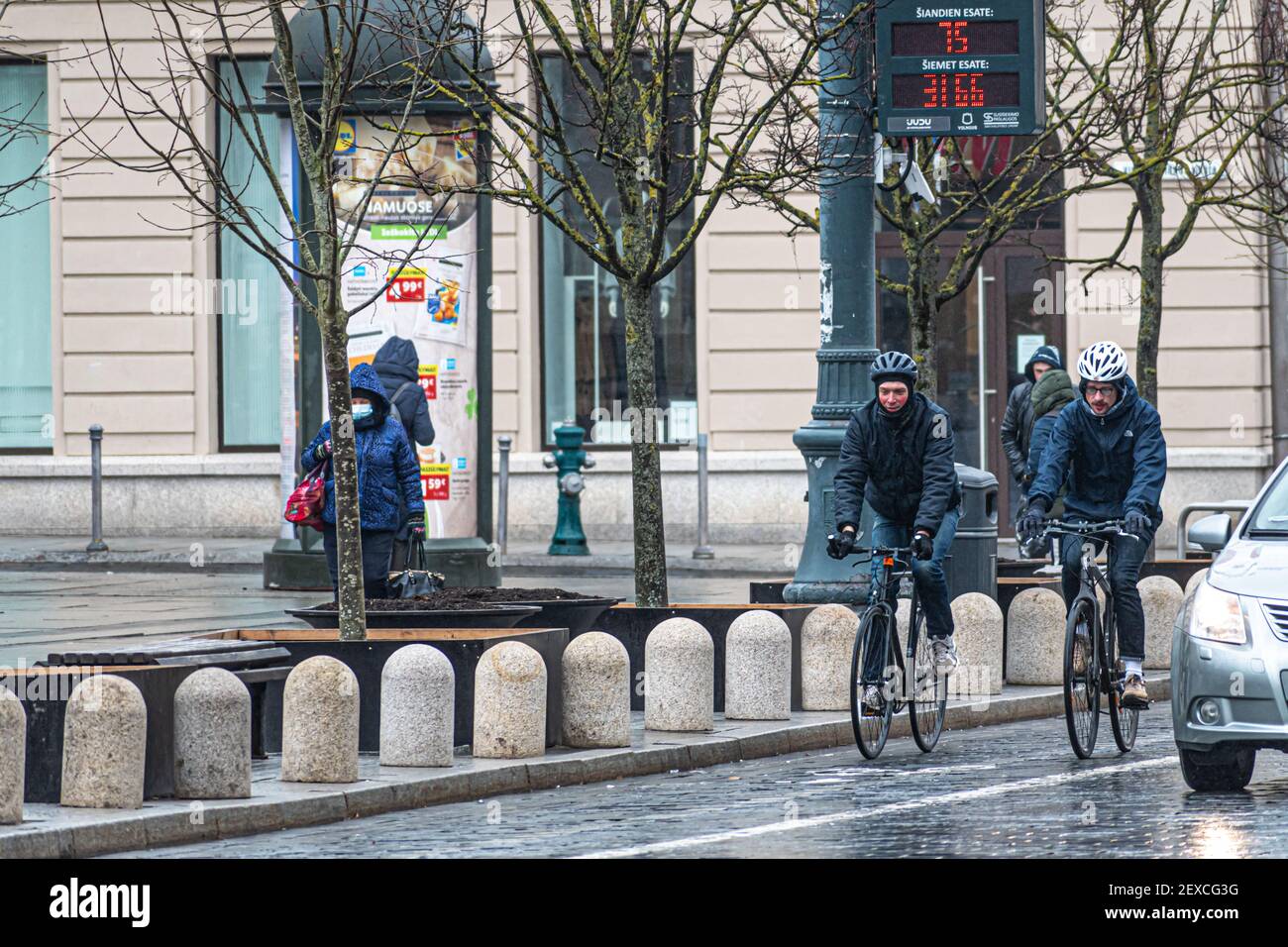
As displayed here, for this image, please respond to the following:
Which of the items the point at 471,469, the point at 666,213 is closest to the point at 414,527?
the point at 666,213

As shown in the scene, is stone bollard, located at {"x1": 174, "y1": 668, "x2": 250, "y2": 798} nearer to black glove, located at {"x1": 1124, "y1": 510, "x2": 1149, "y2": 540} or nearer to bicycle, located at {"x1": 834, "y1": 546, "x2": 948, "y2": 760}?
bicycle, located at {"x1": 834, "y1": 546, "x2": 948, "y2": 760}

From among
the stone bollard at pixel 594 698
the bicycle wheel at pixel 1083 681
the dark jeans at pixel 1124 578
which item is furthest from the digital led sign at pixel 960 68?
the stone bollard at pixel 594 698

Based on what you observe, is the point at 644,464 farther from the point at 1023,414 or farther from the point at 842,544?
the point at 1023,414

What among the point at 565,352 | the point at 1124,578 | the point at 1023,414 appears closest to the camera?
the point at 1124,578

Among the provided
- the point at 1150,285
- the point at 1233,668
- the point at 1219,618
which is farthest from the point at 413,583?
the point at 1150,285

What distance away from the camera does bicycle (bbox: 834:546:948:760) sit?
1019cm

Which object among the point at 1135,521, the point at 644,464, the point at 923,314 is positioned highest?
the point at 923,314

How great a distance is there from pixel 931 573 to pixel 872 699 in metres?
0.77

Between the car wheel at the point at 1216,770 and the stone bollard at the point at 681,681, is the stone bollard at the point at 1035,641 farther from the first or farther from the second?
the car wheel at the point at 1216,770

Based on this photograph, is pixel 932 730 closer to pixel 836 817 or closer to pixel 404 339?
pixel 836 817

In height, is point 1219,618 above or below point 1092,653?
above

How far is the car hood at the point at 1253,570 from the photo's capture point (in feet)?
28.5

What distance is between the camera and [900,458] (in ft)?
35.2

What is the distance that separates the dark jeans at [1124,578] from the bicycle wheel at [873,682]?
3.04 ft
